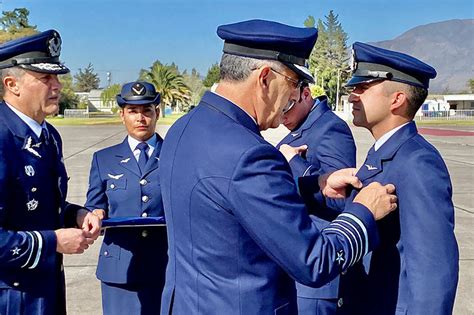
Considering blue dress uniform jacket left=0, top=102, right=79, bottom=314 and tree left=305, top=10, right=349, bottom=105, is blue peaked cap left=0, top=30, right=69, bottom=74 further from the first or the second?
tree left=305, top=10, right=349, bottom=105

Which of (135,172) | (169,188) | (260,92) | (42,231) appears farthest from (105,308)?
(260,92)

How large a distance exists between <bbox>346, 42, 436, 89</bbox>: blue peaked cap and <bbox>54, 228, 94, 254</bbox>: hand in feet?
4.27

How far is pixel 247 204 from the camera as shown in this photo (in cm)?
161

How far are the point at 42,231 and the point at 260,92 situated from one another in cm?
121

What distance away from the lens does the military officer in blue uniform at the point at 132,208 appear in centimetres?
335

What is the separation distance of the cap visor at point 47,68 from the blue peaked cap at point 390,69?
1.27m

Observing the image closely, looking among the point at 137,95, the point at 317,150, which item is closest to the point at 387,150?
the point at 317,150

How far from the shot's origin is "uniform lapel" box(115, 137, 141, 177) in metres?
3.50

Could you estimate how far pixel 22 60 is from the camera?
2.46 m

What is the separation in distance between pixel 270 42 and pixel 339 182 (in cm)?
77

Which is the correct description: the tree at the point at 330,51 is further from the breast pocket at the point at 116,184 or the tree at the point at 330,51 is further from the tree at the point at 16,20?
the breast pocket at the point at 116,184

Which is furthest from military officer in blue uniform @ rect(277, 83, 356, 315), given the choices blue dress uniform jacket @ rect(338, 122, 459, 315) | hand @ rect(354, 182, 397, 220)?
hand @ rect(354, 182, 397, 220)

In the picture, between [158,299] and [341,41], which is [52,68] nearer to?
[158,299]

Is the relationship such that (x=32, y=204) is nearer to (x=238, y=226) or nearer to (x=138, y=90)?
(x=238, y=226)
